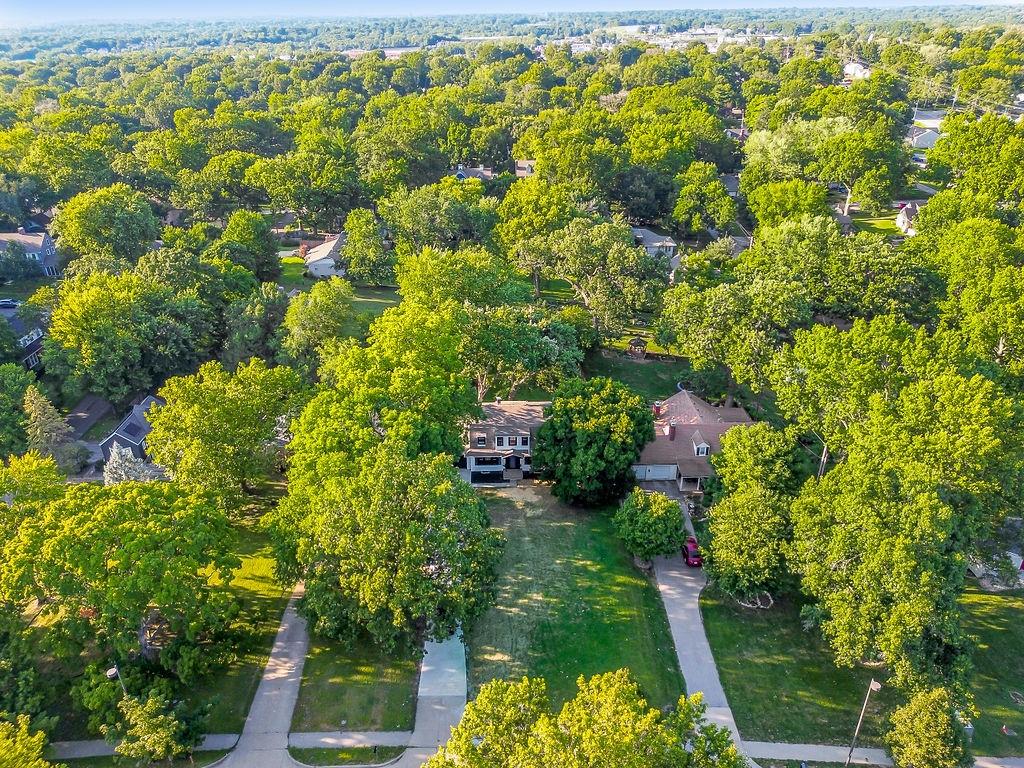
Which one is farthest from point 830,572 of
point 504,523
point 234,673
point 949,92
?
point 949,92

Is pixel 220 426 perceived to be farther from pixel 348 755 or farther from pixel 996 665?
pixel 996 665

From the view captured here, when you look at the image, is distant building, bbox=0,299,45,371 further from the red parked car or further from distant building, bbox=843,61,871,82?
distant building, bbox=843,61,871,82

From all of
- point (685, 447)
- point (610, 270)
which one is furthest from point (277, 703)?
point (610, 270)

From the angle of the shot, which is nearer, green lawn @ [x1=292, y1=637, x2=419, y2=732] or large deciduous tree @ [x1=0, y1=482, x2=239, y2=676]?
large deciduous tree @ [x1=0, y1=482, x2=239, y2=676]

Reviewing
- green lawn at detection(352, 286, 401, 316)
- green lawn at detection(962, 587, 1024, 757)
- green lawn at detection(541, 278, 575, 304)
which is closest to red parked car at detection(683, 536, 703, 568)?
green lawn at detection(962, 587, 1024, 757)

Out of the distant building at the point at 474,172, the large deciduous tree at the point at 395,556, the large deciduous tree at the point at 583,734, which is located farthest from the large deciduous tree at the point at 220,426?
the distant building at the point at 474,172

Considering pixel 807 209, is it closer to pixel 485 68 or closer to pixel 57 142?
pixel 57 142

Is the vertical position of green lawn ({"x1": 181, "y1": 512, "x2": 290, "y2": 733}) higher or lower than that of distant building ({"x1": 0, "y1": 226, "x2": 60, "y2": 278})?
lower
